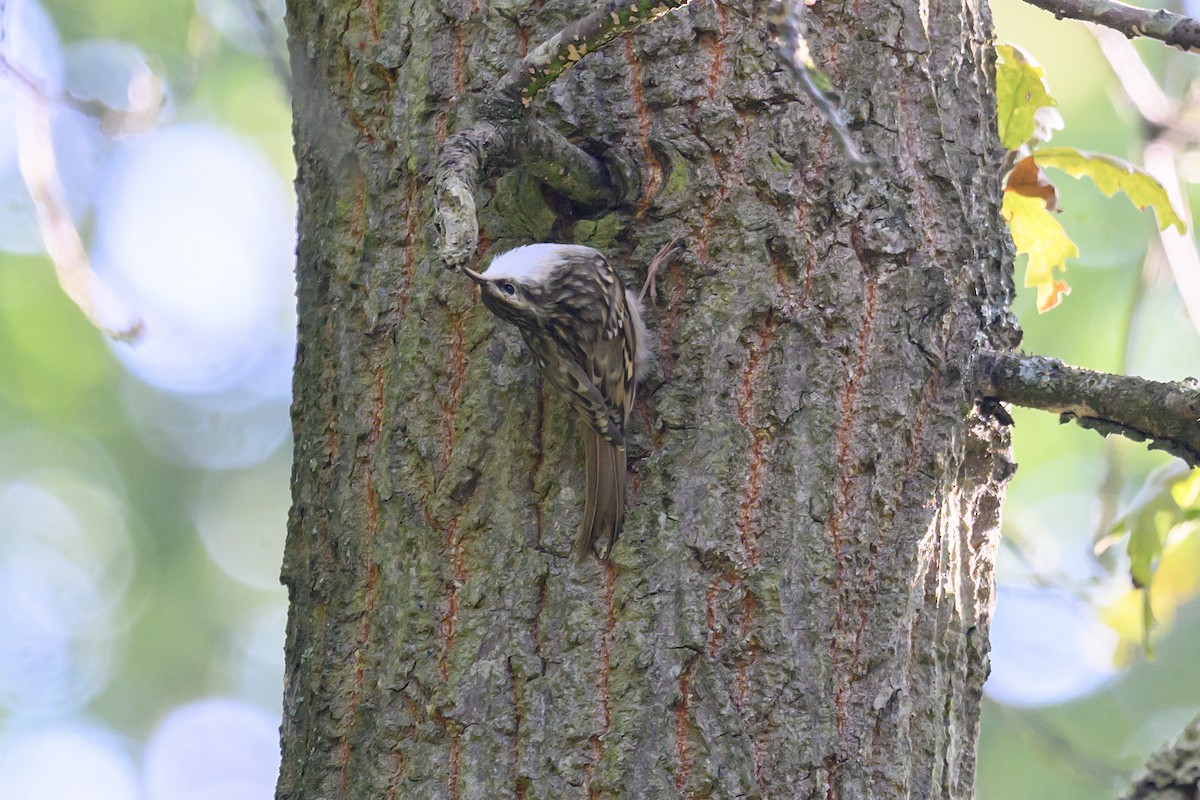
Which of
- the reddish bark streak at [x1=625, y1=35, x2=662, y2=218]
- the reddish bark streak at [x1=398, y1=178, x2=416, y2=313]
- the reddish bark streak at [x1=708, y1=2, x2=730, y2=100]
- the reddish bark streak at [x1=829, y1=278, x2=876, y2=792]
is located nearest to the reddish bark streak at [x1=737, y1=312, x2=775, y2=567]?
the reddish bark streak at [x1=829, y1=278, x2=876, y2=792]

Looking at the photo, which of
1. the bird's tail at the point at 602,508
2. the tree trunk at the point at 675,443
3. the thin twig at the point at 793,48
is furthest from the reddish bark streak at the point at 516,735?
the thin twig at the point at 793,48

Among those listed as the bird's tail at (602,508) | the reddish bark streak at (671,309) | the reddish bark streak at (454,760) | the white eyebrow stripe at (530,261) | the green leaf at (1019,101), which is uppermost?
the green leaf at (1019,101)

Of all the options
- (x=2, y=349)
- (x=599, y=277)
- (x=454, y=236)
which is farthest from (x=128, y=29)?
(x=454, y=236)

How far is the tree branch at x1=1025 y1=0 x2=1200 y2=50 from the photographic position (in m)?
1.59

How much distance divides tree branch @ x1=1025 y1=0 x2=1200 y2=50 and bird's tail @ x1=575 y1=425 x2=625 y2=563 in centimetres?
95

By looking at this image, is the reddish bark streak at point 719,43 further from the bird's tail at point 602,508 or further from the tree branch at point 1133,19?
the bird's tail at point 602,508

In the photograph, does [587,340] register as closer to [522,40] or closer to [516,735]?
[522,40]

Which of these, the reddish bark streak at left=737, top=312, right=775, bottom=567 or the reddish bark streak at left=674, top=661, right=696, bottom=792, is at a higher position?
the reddish bark streak at left=737, top=312, right=775, bottom=567

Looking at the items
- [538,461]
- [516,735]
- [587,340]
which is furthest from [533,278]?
[516,735]

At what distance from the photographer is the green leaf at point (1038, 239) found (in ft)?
7.28

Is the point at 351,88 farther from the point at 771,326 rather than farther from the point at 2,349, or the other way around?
the point at 2,349

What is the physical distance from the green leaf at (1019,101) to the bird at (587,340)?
85 cm

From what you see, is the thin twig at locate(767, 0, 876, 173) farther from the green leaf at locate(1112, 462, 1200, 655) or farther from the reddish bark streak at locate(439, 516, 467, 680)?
the green leaf at locate(1112, 462, 1200, 655)

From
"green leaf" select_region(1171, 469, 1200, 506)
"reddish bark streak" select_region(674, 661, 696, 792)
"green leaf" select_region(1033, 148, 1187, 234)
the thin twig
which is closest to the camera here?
the thin twig
